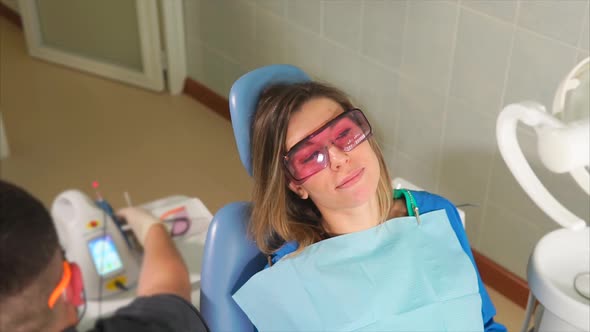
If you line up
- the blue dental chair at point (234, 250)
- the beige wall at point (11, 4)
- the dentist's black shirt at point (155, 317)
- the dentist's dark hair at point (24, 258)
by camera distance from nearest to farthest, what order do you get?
the dentist's dark hair at point (24, 258) < the dentist's black shirt at point (155, 317) < the blue dental chair at point (234, 250) < the beige wall at point (11, 4)


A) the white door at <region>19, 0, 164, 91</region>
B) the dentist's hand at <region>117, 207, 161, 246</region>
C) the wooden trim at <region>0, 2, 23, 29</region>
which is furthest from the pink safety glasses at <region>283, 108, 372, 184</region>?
the wooden trim at <region>0, 2, 23, 29</region>

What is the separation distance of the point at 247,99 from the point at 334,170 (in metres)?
0.23

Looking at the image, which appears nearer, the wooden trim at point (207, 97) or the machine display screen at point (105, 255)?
the machine display screen at point (105, 255)

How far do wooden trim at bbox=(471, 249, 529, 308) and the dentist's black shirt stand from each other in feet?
5.18

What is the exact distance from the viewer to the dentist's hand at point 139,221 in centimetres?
120

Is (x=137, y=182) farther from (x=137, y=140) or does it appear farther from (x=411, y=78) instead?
(x=411, y=78)

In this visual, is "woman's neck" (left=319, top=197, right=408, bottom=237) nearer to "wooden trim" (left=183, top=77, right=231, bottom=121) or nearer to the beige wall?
"wooden trim" (left=183, top=77, right=231, bottom=121)

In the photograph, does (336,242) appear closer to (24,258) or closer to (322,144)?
(322,144)

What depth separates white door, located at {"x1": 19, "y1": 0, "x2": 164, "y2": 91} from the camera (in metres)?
3.47

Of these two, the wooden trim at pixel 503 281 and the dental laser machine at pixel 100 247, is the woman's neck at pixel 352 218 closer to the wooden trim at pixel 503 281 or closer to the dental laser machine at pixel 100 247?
the dental laser machine at pixel 100 247

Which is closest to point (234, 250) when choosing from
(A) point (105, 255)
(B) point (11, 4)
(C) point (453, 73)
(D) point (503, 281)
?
(A) point (105, 255)

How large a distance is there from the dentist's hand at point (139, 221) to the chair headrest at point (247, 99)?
1.10 ft

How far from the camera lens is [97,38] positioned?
360cm

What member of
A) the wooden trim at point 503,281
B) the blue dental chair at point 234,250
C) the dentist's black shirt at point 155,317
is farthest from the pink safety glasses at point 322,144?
the wooden trim at point 503,281
